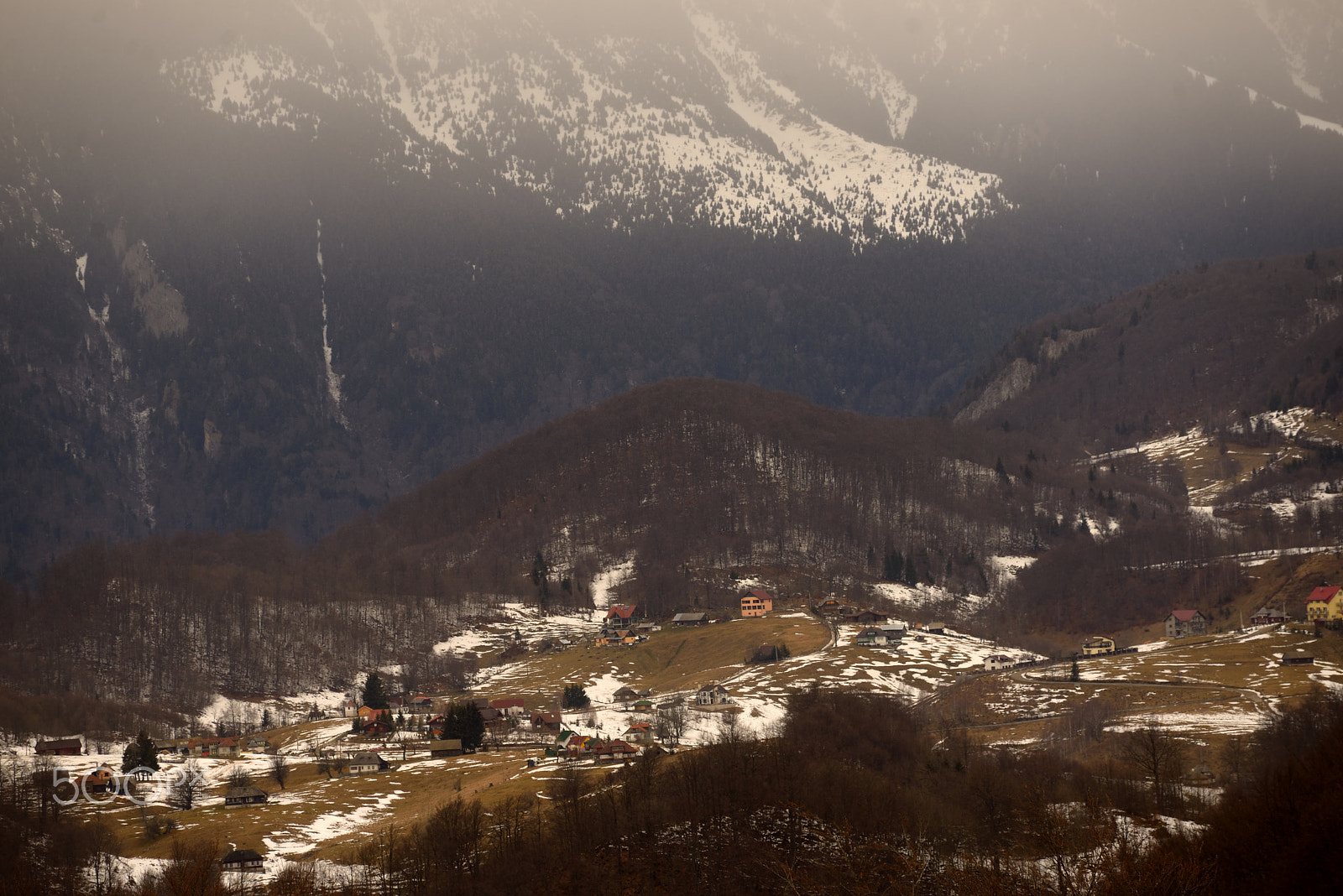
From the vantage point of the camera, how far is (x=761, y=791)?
126875 mm

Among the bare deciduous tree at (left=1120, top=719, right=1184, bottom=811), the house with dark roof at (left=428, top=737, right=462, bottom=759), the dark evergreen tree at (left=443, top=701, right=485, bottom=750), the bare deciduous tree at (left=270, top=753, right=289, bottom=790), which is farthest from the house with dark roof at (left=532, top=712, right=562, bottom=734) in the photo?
the bare deciduous tree at (left=1120, top=719, right=1184, bottom=811)

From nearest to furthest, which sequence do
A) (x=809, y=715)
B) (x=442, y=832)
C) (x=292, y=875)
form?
1. (x=292, y=875)
2. (x=442, y=832)
3. (x=809, y=715)

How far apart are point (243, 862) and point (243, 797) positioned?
27.6 meters

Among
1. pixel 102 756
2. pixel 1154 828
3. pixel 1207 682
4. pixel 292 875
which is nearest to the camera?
pixel 1154 828

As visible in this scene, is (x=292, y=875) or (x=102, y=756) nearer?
(x=292, y=875)

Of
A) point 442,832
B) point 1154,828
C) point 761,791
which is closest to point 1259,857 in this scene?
point 1154,828

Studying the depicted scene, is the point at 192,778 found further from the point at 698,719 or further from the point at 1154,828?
the point at 1154,828

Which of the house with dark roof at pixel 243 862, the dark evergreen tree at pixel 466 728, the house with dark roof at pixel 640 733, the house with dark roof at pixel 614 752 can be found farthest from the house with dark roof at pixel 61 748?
the house with dark roof at pixel 640 733

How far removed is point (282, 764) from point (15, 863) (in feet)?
165

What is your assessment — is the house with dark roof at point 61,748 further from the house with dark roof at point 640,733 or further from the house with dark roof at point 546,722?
the house with dark roof at point 640,733

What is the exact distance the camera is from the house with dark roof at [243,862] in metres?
132

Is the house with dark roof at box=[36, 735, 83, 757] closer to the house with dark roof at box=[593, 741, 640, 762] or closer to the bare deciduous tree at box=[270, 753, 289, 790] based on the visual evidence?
the bare deciduous tree at box=[270, 753, 289, 790]

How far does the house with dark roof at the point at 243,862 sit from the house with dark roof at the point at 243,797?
2429 cm

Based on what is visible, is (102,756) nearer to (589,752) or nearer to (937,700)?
(589,752)
